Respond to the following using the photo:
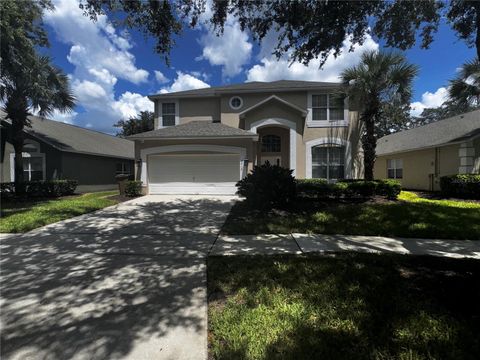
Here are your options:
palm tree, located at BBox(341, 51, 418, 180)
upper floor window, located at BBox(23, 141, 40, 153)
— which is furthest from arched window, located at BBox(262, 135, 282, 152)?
upper floor window, located at BBox(23, 141, 40, 153)

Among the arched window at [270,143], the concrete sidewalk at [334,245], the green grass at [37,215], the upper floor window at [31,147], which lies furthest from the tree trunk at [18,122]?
the concrete sidewalk at [334,245]

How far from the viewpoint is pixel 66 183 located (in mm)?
16125

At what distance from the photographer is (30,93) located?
45.0 ft

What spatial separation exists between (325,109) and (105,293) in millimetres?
15462

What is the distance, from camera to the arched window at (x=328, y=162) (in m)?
16.3

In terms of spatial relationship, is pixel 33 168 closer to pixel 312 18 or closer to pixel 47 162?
pixel 47 162

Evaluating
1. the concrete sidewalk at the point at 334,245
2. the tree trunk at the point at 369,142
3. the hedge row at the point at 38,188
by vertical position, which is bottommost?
the concrete sidewalk at the point at 334,245

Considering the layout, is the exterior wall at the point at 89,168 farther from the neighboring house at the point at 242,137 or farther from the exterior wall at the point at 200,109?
the exterior wall at the point at 200,109

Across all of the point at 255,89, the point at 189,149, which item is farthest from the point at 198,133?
the point at 255,89

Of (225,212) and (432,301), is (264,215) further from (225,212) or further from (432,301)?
(432,301)

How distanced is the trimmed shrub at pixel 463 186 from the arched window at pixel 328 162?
16.2 ft

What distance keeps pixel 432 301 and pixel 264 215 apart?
6.02 metres

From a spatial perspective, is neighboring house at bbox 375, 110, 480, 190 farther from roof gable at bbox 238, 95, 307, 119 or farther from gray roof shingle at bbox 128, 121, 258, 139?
gray roof shingle at bbox 128, 121, 258, 139

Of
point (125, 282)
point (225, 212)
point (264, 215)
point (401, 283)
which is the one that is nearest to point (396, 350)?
point (401, 283)
